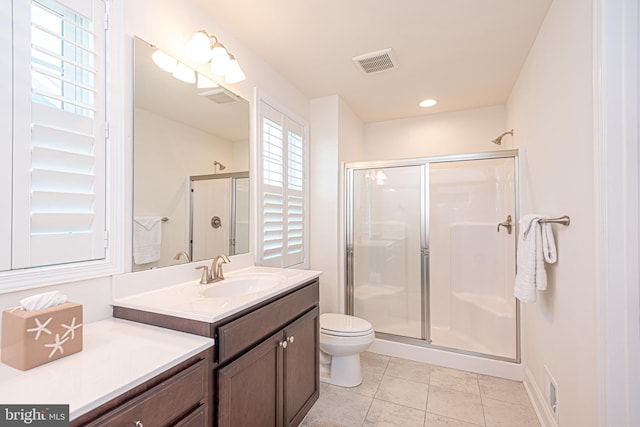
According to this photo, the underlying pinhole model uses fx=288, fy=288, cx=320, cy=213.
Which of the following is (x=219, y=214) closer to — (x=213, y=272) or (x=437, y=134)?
(x=213, y=272)

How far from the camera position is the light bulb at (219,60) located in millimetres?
1588

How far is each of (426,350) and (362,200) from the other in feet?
4.70

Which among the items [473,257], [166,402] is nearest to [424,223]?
[473,257]

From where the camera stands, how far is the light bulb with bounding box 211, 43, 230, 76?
1.59m

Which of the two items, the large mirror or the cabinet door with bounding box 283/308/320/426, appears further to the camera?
the cabinet door with bounding box 283/308/320/426

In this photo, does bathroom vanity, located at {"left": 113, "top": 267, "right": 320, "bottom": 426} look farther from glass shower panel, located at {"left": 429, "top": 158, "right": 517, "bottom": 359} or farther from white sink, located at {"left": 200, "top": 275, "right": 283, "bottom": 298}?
glass shower panel, located at {"left": 429, "top": 158, "right": 517, "bottom": 359}

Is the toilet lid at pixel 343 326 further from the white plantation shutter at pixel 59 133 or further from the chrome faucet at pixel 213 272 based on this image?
the white plantation shutter at pixel 59 133

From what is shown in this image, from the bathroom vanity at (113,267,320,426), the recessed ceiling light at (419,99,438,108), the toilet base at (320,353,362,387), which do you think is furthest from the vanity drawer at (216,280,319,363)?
the recessed ceiling light at (419,99,438,108)

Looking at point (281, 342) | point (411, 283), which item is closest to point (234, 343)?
point (281, 342)

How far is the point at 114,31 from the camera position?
3.93 ft

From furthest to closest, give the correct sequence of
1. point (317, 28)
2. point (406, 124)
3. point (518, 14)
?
point (406, 124) → point (317, 28) → point (518, 14)

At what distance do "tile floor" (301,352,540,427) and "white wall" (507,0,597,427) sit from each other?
24cm

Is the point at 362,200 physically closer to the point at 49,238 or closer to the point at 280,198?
the point at 280,198

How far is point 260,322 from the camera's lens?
49.1 inches
